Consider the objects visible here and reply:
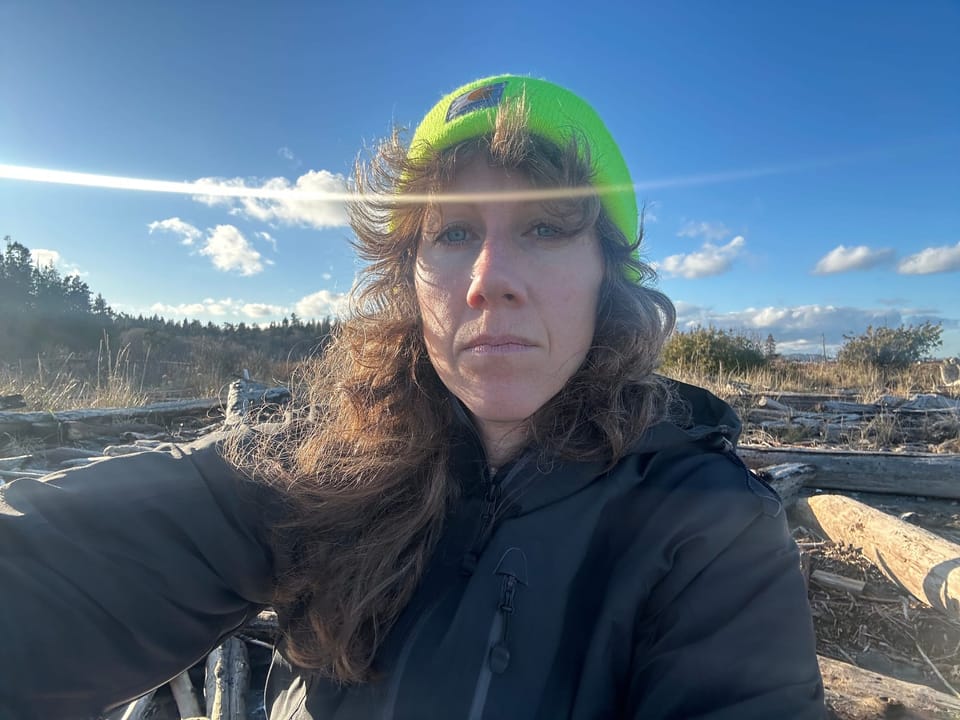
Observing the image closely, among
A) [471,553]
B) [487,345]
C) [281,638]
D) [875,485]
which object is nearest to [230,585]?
[281,638]

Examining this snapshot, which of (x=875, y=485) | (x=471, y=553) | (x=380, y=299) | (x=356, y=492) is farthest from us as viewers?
(x=875, y=485)

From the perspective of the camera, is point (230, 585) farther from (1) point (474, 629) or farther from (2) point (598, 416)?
(2) point (598, 416)

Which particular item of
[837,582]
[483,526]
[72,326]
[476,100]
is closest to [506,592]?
[483,526]

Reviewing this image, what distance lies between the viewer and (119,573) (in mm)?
1276

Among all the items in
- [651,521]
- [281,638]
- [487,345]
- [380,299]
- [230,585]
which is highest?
[380,299]

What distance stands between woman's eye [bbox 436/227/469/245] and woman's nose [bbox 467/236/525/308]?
103 millimetres

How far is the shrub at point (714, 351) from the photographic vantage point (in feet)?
51.0

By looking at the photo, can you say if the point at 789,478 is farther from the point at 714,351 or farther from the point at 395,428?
the point at 714,351

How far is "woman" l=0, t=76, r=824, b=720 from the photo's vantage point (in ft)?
3.70

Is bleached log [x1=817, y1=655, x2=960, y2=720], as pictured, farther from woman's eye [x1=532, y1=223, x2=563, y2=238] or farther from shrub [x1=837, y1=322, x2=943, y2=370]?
shrub [x1=837, y1=322, x2=943, y2=370]

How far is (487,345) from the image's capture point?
1.36 metres

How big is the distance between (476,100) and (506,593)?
1.37 m

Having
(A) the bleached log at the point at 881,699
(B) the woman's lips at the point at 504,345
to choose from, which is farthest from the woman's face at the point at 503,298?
(A) the bleached log at the point at 881,699

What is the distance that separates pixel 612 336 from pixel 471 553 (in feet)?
2.42
